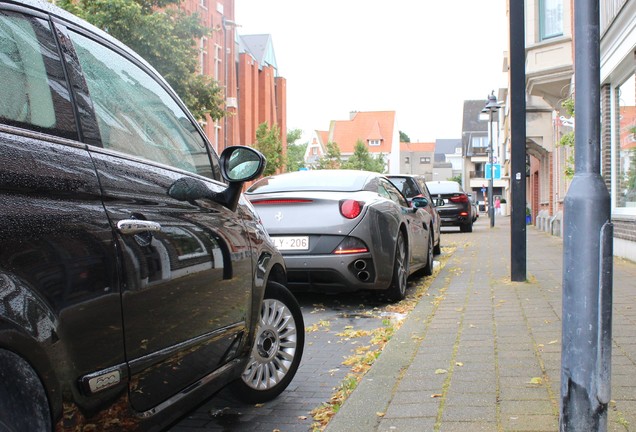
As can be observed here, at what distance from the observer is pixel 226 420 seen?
3854 millimetres

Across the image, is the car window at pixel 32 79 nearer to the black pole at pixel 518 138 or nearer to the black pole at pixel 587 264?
the black pole at pixel 587 264

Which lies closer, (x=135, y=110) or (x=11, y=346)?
(x=11, y=346)

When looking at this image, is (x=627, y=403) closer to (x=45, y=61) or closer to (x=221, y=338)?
(x=221, y=338)

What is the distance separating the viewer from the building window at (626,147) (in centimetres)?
1156

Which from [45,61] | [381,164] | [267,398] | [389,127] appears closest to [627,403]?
[267,398]

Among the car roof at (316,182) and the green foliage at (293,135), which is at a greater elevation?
the green foliage at (293,135)

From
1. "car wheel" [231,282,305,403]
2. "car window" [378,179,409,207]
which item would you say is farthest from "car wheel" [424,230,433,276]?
"car wheel" [231,282,305,403]

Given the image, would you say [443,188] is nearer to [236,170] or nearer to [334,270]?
[334,270]

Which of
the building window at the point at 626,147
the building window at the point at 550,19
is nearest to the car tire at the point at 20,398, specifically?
the building window at the point at 626,147

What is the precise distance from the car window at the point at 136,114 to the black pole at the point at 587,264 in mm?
1689

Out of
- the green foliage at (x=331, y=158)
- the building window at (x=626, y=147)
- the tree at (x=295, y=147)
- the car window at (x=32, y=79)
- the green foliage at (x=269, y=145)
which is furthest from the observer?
the tree at (x=295, y=147)

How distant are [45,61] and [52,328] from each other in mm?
923

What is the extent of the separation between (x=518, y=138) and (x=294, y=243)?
3231 millimetres

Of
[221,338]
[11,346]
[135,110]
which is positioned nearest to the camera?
[11,346]
